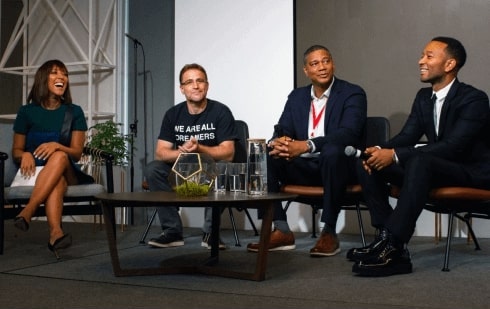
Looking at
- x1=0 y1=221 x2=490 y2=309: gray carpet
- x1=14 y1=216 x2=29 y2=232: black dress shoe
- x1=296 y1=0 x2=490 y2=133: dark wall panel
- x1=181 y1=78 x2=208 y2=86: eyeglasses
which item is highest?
x1=296 y1=0 x2=490 y2=133: dark wall panel

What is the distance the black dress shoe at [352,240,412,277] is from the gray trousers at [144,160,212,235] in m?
1.30

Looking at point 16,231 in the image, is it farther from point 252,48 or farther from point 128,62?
point 252,48

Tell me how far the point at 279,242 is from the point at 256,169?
828 millimetres

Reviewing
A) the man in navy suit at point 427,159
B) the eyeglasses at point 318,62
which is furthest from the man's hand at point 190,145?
the man in navy suit at point 427,159

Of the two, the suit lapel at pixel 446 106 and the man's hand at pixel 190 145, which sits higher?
the suit lapel at pixel 446 106

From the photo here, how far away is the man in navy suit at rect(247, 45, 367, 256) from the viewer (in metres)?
3.50

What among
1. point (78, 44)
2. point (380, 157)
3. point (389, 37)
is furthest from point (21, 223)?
point (78, 44)

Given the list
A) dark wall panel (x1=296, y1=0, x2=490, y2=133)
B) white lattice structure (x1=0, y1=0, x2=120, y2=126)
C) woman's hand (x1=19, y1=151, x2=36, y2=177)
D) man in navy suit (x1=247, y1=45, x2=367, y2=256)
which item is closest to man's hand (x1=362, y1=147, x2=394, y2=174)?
man in navy suit (x1=247, y1=45, x2=367, y2=256)

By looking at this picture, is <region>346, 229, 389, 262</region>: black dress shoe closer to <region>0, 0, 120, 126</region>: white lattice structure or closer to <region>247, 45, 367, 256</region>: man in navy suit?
<region>247, 45, 367, 256</region>: man in navy suit

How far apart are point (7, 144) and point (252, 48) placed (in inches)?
79.5

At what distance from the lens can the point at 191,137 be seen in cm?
399

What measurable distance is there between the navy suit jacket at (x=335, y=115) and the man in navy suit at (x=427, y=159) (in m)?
0.28

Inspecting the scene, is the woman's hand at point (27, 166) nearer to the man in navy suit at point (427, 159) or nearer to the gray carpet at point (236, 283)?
the gray carpet at point (236, 283)

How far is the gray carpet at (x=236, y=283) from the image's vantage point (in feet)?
7.73
